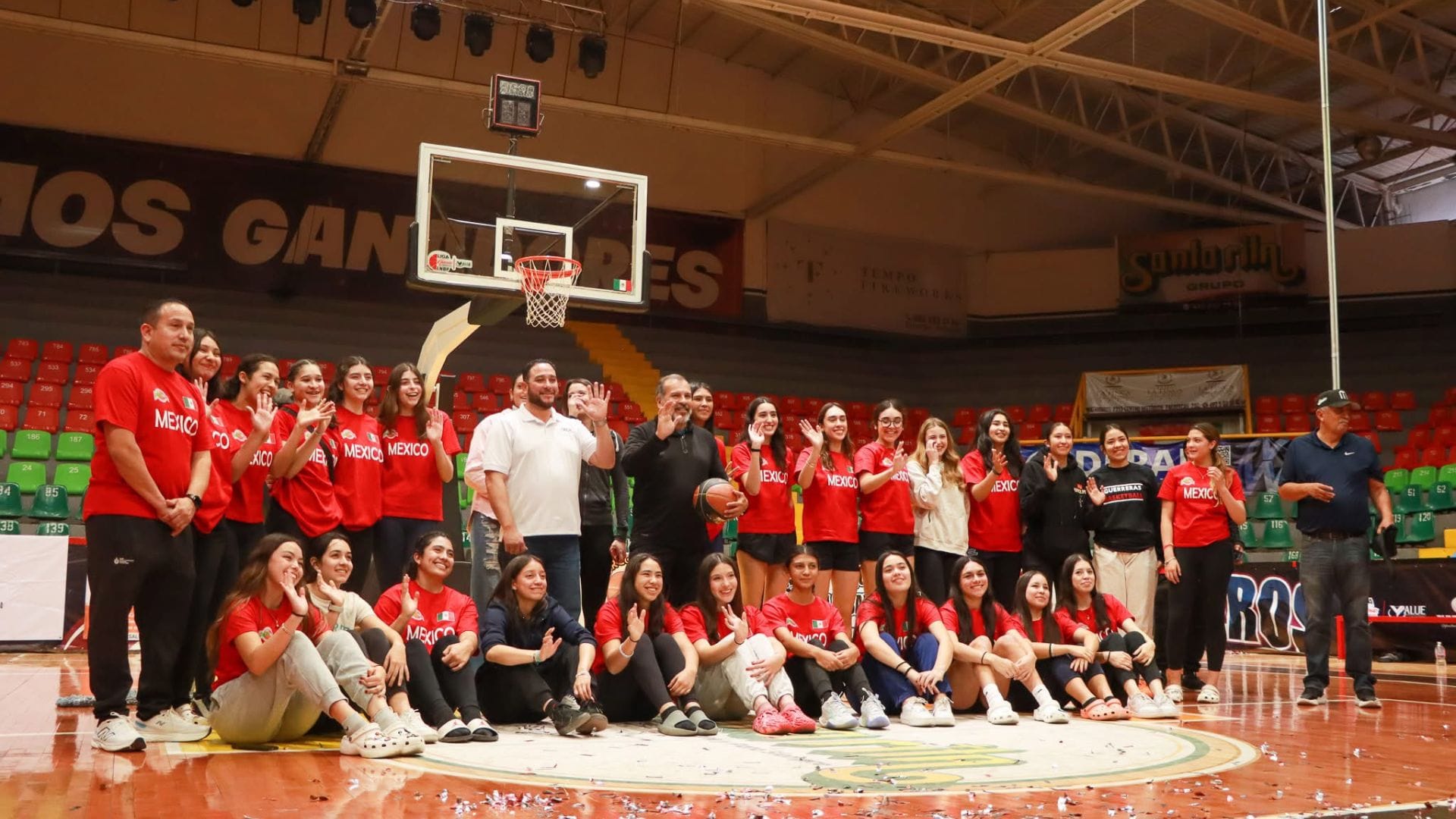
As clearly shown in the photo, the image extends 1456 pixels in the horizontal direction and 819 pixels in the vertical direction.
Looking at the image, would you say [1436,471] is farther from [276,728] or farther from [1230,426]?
[276,728]

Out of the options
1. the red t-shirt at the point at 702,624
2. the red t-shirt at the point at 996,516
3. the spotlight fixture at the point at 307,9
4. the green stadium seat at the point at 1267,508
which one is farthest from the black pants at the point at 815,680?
the spotlight fixture at the point at 307,9

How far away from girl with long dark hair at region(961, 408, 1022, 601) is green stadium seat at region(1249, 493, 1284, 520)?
7.47m

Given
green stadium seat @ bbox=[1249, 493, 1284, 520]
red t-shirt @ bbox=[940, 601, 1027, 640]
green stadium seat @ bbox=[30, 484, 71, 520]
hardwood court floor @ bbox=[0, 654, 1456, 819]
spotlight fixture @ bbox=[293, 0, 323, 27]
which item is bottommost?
hardwood court floor @ bbox=[0, 654, 1456, 819]

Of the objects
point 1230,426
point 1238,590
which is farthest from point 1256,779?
point 1230,426

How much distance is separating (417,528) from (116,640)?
5.41ft

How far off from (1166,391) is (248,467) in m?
15.3

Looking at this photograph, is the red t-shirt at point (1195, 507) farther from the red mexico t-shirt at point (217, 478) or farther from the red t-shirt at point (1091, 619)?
the red mexico t-shirt at point (217, 478)

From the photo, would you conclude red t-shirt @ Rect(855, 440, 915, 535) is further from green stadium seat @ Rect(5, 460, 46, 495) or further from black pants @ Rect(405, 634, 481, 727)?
green stadium seat @ Rect(5, 460, 46, 495)

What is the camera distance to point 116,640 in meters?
4.54

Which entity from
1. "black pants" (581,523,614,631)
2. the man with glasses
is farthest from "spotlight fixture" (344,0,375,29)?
the man with glasses

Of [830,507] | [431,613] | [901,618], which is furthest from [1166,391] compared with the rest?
[431,613]

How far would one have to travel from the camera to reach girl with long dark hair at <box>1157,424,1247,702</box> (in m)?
7.25

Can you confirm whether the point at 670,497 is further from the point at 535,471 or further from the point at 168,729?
the point at 168,729

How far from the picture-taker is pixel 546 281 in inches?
353
